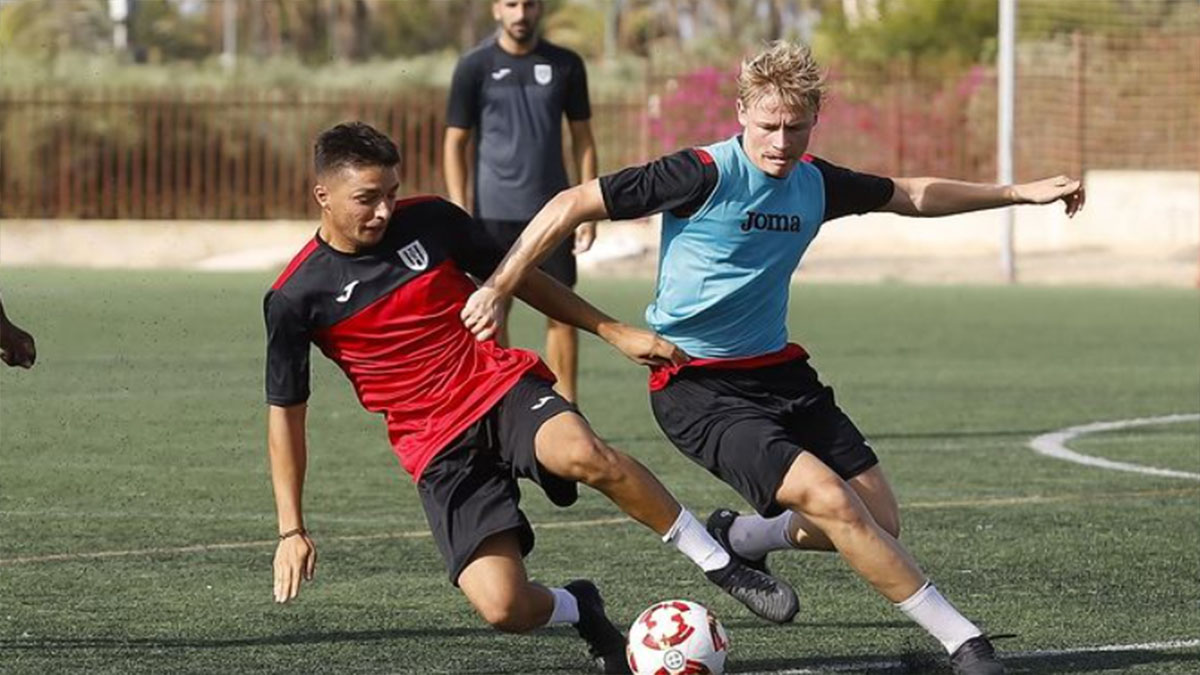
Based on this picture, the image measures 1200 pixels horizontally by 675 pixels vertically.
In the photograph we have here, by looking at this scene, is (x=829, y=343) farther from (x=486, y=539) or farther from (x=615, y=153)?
(x=615, y=153)

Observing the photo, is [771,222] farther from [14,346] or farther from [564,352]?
[564,352]

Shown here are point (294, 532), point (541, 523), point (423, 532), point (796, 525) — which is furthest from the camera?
point (541, 523)

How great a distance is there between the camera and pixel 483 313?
632cm

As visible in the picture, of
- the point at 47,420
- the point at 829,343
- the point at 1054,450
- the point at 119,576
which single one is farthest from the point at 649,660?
the point at 829,343

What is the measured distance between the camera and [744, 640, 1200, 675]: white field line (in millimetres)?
6477

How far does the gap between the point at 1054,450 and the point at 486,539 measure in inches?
239

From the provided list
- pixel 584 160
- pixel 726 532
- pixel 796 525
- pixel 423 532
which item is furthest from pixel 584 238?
pixel 796 525

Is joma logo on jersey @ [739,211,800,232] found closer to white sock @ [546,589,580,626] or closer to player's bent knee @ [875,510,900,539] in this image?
player's bent knee @ [875,510,900,539]

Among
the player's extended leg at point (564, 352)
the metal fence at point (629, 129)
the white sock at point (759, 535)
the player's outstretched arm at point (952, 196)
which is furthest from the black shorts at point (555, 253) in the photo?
the metal fence at point (629, 129)

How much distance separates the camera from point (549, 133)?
12.5m

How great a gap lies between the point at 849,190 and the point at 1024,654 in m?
1.39

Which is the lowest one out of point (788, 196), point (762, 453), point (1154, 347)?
point (1154, 347)

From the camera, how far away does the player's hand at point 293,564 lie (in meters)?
6.32

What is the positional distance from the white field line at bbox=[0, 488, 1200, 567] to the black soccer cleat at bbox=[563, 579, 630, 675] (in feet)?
8.33
